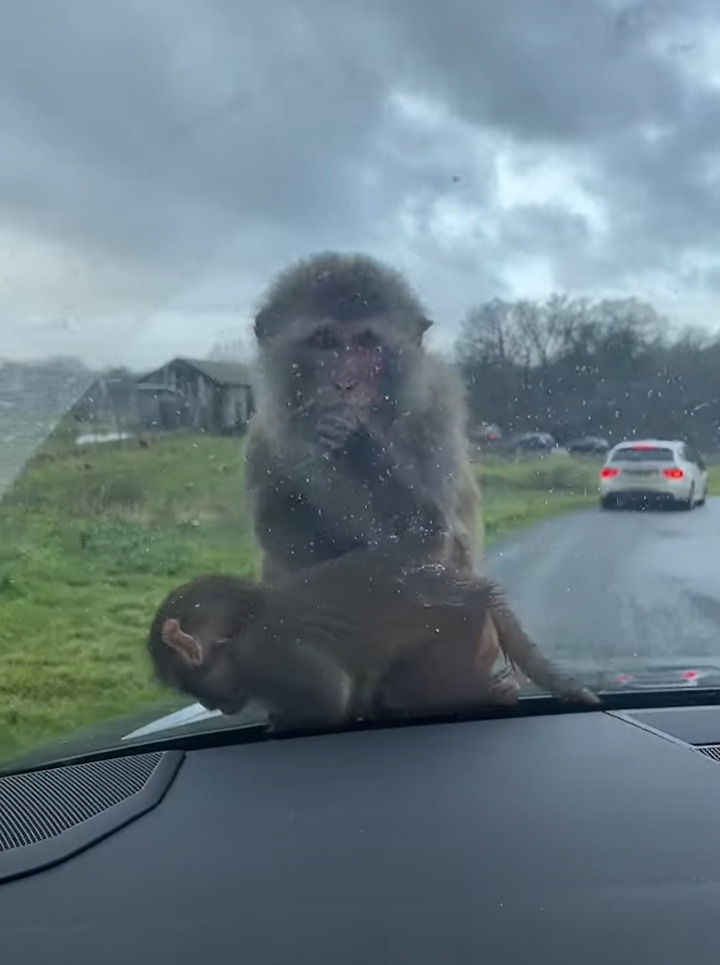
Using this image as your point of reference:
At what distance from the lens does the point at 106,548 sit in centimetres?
538

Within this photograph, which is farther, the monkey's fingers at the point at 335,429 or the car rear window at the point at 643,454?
the car rear window at the point at 643,454

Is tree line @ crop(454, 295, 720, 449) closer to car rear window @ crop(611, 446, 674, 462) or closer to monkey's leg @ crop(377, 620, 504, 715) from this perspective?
car rear window @ crop(611, 446, 674, 462)

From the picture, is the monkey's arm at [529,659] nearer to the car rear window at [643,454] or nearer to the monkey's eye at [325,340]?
the car rear window at [643,454]

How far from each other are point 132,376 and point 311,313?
0.71m

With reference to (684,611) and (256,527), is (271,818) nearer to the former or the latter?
(256,527)

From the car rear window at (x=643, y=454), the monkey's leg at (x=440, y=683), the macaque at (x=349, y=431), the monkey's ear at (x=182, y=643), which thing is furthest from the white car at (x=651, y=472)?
the monkey's ear at (x=182, y=643)

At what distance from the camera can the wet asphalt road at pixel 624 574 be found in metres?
5.38

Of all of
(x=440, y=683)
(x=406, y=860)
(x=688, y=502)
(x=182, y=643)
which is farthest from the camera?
(x=688, y=502)

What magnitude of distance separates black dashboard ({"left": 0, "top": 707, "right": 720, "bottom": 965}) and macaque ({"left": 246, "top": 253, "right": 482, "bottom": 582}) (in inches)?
34.8

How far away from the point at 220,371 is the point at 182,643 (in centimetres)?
110

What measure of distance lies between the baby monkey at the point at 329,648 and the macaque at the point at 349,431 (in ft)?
1.06

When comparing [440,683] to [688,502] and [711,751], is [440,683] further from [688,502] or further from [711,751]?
[688,502]

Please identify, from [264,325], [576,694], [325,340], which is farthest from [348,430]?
[576,694]

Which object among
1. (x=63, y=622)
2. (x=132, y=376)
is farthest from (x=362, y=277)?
(x=63, y=622)
